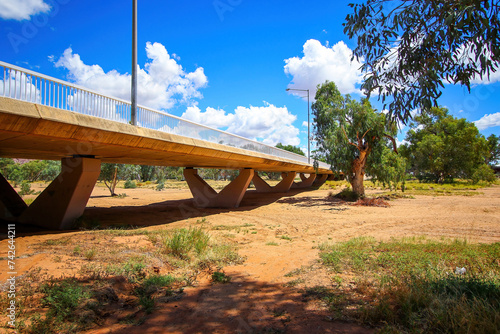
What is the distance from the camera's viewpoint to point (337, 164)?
76.1 ft

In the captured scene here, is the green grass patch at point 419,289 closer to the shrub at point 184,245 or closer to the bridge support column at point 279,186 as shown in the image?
the shrub at point 184,245

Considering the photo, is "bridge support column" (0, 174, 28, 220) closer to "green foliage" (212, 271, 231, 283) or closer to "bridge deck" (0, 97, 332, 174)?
"bridge deck" (0, 97, 332, 174)

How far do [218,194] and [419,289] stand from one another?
59.5 ft

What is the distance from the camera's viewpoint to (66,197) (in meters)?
11.3

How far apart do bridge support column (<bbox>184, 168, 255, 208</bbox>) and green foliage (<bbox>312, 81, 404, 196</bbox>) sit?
7267 millimetres

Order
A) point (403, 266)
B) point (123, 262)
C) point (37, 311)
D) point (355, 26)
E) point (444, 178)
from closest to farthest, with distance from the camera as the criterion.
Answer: point (37, 311)
point (355, 26)
point (403, 266)
point (123, 262)
point (444, 178)

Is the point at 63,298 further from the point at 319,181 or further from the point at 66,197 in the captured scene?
the point at 319,181

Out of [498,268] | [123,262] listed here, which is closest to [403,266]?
[498,268]

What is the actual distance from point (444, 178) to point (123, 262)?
2109 inches

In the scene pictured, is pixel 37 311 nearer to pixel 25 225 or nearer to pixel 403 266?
pixel 403 266

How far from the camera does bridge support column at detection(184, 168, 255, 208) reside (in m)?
21.4

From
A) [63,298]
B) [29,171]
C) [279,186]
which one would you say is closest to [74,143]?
[63,298]

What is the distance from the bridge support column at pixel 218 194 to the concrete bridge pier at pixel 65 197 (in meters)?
9.84

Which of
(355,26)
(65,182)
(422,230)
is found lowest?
(422,230)
